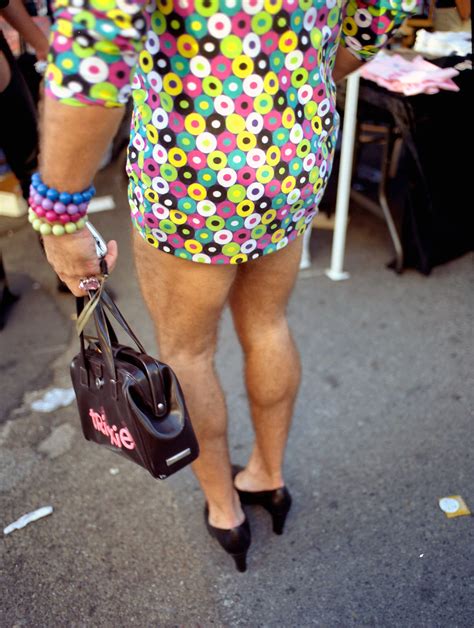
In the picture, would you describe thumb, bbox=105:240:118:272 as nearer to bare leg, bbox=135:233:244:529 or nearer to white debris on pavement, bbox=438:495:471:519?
bare leg, bbox=135:233:244:529

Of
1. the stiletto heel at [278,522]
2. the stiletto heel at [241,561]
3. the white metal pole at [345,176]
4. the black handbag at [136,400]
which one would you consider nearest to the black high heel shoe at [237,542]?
the stiletto heel at [241,561]

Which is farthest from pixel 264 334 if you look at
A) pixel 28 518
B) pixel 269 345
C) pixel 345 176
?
pixel 345 176

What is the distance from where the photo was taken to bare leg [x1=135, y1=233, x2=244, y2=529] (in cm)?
132

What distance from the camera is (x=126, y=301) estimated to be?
2.97 m

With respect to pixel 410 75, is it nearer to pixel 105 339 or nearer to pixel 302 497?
pixel 302 497

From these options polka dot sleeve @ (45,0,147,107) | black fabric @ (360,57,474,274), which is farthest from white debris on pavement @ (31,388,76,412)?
black fabric @ (360,57,474,274)

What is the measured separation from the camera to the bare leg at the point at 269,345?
4.83 ft

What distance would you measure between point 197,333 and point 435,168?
1.87 meters

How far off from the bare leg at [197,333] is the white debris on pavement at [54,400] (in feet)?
2.97

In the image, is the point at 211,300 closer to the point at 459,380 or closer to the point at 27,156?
the point at 459,380

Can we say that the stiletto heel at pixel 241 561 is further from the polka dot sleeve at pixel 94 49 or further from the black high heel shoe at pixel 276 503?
the polka dot sleeve at pixel 94 49

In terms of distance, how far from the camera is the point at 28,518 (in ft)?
6.23

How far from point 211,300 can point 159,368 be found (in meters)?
0.20

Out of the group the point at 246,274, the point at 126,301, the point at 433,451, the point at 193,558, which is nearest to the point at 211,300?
the point at 246,274
